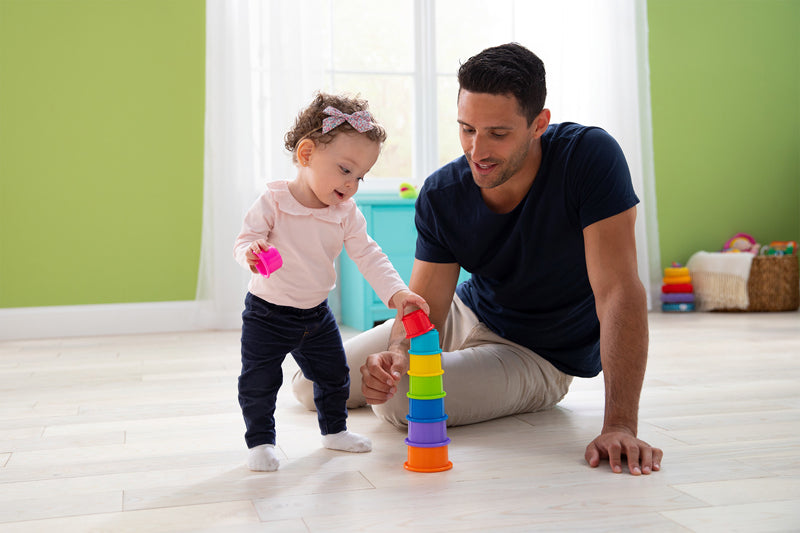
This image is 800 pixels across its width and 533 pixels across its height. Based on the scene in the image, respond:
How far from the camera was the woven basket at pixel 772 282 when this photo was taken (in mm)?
4109

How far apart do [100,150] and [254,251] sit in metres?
2.68

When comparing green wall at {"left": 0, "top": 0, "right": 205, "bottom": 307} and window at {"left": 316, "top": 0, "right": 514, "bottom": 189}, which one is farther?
window at {"left": 316, "top": 0, "right": 514, "bottom": 189}

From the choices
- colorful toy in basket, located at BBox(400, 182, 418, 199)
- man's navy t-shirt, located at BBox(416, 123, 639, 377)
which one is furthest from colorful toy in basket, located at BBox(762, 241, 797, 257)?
man's navy t-shirt, located at BBox(416, 123, 639, 377)

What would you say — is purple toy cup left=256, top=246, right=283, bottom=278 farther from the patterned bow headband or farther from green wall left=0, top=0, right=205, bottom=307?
green wall left=0, top=0, right=205, bottom=307

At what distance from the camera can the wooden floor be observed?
1162 mm

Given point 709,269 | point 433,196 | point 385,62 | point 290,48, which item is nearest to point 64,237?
point 290,48

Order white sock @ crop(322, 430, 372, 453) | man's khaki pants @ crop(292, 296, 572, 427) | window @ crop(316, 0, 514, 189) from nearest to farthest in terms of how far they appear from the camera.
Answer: white sock @ crop(322, 430, 372, 453), man's khaki pants @ crop(292, 296, 572, 427), window @ crop(316, 0, 514, 189)

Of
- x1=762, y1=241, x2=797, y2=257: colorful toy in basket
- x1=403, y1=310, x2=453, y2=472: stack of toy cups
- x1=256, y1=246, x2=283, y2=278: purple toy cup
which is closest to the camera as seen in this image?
x1=256, y1=246, x2=283, y2=278: purple toy cup

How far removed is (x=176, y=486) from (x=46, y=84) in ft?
9.16

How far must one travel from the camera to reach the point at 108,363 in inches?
108

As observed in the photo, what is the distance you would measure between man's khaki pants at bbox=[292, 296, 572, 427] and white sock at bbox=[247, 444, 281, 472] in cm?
34

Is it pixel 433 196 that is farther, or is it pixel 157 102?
pixel 157 102

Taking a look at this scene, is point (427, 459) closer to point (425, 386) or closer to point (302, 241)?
point (425, 386)

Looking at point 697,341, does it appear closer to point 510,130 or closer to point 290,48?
point 510,130
